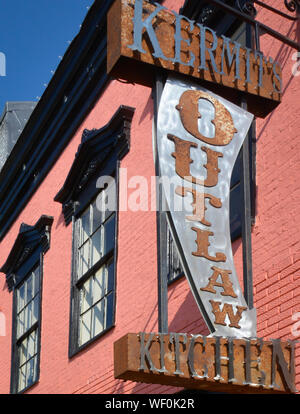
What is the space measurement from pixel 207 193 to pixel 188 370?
4.12ft

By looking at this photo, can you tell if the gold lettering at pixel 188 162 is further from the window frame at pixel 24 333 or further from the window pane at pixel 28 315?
the window pane at pixel 28 315

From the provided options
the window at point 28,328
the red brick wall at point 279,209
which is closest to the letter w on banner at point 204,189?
the red brick wall at point 279,209

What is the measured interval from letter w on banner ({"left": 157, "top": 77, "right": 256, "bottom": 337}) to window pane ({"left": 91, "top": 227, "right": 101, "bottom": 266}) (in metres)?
4.52

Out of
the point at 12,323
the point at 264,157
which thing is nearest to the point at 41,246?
the point at 12,323

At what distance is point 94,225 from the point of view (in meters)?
10.6

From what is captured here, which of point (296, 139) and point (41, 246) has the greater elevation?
point (41, 246)

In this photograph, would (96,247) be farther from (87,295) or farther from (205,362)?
(205,362)

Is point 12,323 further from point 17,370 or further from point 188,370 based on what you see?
point 188,370

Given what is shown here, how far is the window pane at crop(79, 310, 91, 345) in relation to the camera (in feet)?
33.8

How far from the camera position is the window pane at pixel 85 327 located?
10.3m

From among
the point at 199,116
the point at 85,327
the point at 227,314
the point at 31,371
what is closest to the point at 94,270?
the point at 85,327

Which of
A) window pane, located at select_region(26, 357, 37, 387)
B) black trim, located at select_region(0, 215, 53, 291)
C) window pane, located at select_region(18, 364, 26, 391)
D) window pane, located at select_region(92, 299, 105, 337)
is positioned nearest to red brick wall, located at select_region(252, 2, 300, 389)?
window pane, located at select_region(92, 299, 105, 337)

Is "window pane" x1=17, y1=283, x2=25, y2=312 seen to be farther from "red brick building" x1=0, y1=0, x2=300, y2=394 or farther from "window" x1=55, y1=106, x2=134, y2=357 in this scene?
"window" x1=55, y1=106, x2=134, y2=357

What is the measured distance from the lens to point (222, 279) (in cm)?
562
